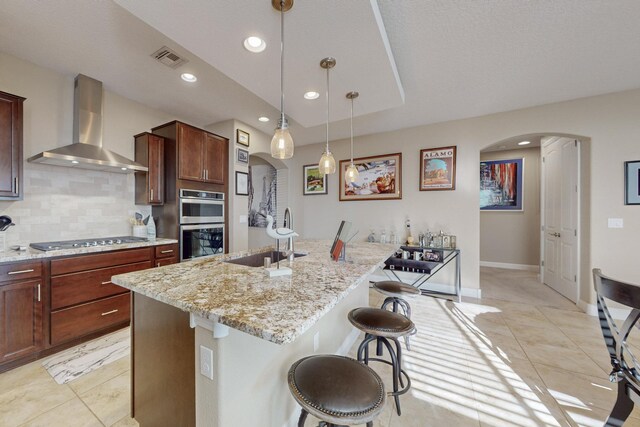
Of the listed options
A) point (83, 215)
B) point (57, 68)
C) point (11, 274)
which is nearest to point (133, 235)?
point (83, 215)

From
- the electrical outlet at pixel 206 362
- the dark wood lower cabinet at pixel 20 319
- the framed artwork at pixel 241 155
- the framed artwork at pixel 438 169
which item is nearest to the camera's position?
the electrical outlet at pixel 206 362

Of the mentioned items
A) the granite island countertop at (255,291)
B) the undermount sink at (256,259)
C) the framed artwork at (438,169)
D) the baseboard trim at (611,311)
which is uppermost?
the framed artwork at (438,169)

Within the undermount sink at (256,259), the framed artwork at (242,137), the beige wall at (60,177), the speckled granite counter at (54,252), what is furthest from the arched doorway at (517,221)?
Result: the beige wall at (60,177)

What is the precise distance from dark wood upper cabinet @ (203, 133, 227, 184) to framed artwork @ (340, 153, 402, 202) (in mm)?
2025

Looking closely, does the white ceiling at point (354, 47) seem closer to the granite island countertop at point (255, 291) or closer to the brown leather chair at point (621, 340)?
the granite island countertop at point (255, 291)

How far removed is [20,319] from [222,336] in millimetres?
2315

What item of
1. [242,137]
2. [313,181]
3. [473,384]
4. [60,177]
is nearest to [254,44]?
[242,137]

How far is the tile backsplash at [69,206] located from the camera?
2.29m

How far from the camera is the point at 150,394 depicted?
125cm

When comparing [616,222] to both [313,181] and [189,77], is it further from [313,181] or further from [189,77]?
[189,77]

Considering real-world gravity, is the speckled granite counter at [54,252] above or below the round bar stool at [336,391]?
above

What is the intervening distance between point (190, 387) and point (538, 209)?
267 inches

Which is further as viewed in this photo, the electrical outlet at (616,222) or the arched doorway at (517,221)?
the arched doorway at (517,221)

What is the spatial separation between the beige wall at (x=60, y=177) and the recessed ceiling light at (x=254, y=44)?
238cm
